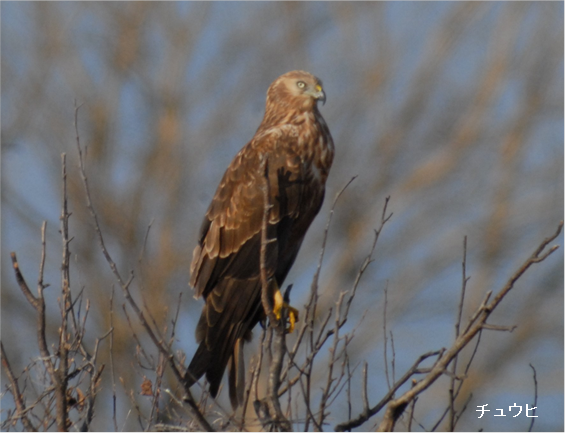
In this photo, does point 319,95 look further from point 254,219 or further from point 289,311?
point 289,311

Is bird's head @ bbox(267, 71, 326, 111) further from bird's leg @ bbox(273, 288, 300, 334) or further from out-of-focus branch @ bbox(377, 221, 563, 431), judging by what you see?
out-of-focus branch @ bbox(377, 221, 563, 431)

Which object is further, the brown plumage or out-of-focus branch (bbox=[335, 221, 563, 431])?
the brown plumage

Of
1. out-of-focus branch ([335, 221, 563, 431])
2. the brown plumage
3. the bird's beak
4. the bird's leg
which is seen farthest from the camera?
→ the bird's beak

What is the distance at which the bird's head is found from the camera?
5.83 m

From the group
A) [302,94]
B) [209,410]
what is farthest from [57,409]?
[302,94]

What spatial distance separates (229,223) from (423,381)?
2.29 meters

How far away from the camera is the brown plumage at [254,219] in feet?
16.5

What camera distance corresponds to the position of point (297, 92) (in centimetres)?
589

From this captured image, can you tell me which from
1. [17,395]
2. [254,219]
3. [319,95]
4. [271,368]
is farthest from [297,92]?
[17,395]

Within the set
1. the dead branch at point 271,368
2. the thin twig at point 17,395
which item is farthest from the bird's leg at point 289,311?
the thin twig at point 17,395

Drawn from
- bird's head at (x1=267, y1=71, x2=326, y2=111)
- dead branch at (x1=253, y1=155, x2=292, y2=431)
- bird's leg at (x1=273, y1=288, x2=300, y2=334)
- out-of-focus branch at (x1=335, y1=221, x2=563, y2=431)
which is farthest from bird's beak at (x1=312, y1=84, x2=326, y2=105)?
out-of-focus branch at (x1=335, y1=221, x2=563, y2=431)

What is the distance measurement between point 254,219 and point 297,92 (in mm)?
897

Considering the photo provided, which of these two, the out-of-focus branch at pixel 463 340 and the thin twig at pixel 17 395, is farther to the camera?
the thin twig at pixel 17 395

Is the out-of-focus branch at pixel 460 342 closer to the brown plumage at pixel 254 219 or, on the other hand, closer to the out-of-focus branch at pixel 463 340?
the out-of-focus branch at pixel 463 340
